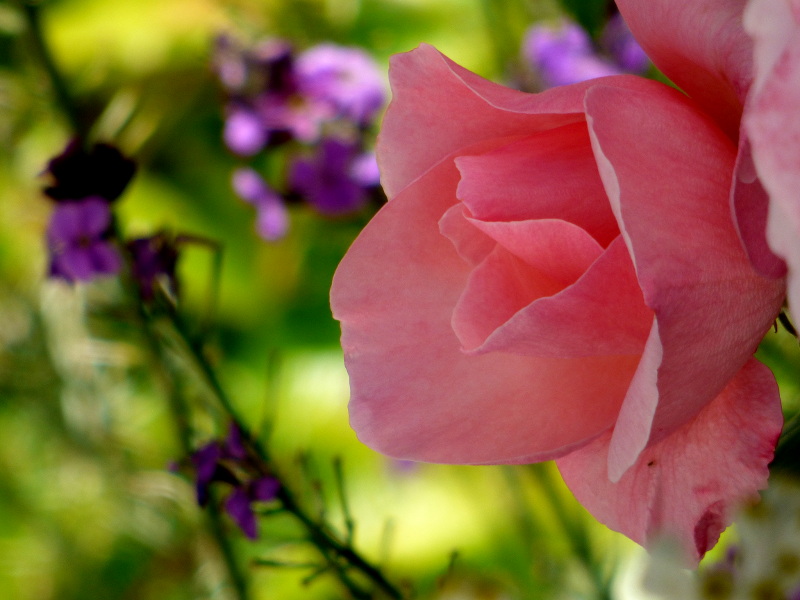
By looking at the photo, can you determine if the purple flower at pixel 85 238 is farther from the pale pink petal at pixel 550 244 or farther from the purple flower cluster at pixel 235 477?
the pale pink petal at pixel 550 244

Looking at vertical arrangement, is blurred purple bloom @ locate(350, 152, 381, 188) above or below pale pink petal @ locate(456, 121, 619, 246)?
below

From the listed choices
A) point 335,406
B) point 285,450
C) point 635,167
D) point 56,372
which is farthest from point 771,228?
point 335,406

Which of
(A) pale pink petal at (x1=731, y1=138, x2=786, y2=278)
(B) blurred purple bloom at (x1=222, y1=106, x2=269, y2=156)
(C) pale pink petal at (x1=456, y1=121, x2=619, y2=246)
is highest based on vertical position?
→ (A) pale pink petal at (x1=731, y1=138, x2=786, y2=278)

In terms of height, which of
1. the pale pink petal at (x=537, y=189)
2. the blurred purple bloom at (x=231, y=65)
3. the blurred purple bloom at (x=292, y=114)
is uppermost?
the pale pink petal at (x=537, y=189)

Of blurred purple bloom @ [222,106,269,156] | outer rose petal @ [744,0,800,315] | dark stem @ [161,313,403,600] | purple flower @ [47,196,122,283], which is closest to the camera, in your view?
outer rose petal @ [744,0,800,315]

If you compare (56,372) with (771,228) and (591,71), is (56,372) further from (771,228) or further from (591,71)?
(771,228)

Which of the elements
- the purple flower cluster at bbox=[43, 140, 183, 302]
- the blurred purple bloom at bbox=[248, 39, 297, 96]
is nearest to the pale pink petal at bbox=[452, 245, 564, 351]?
the purple flower cluster at bbox=[43, 140, 183, 302]

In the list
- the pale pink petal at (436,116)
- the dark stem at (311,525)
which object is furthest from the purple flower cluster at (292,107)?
the pale pink petal at (436,116)

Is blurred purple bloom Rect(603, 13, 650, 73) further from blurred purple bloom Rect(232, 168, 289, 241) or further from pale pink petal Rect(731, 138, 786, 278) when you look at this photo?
pale pink petal Rect(731, 138, 786, 278)
